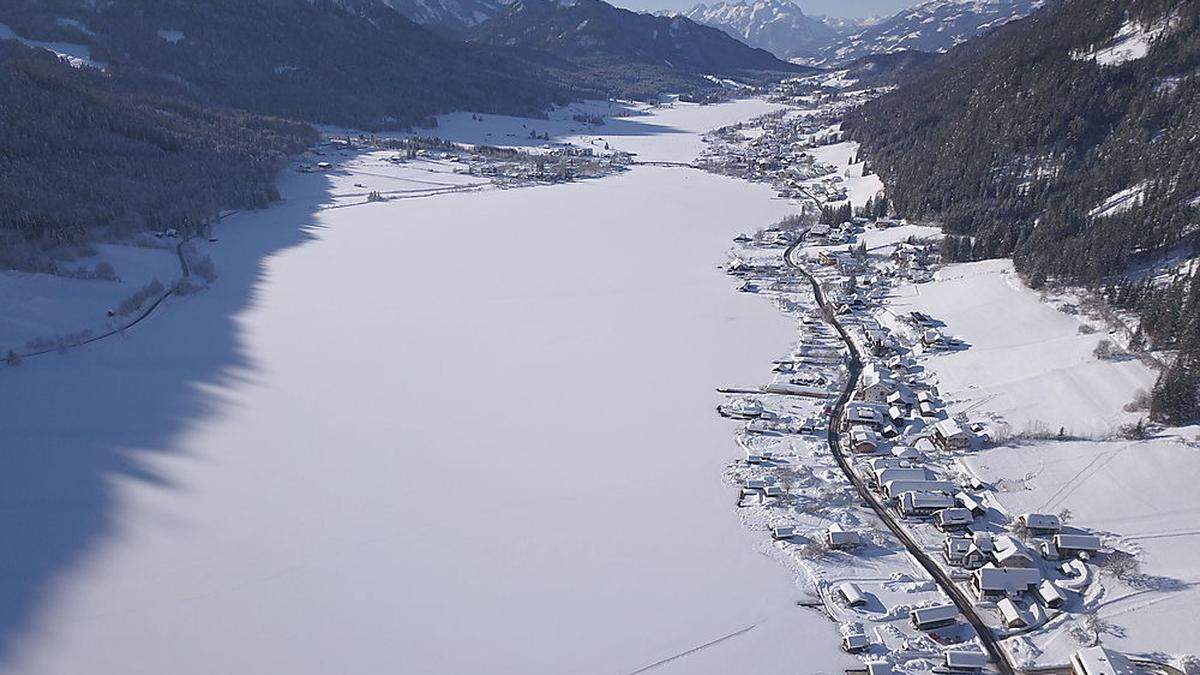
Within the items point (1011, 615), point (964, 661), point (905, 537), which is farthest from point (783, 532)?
point (1011, 615)

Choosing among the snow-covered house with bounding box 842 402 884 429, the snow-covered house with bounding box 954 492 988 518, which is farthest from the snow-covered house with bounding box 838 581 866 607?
the snow-covered house with bounding box 842 402 884 429

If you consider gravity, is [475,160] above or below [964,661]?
above

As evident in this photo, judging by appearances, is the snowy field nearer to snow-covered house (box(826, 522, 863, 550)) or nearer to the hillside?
snow-covered house (box(826, 522, 863, 550))

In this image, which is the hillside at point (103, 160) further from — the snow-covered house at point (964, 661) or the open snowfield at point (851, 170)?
the open snowfield at point (851, 170)

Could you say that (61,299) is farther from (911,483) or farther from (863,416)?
(911,483)

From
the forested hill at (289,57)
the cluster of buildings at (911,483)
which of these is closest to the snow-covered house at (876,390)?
the cluster of buildings at (911,483)

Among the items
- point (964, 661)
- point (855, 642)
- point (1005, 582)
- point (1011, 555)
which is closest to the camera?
point (964, 661)

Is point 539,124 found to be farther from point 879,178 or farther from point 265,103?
point 879,178
